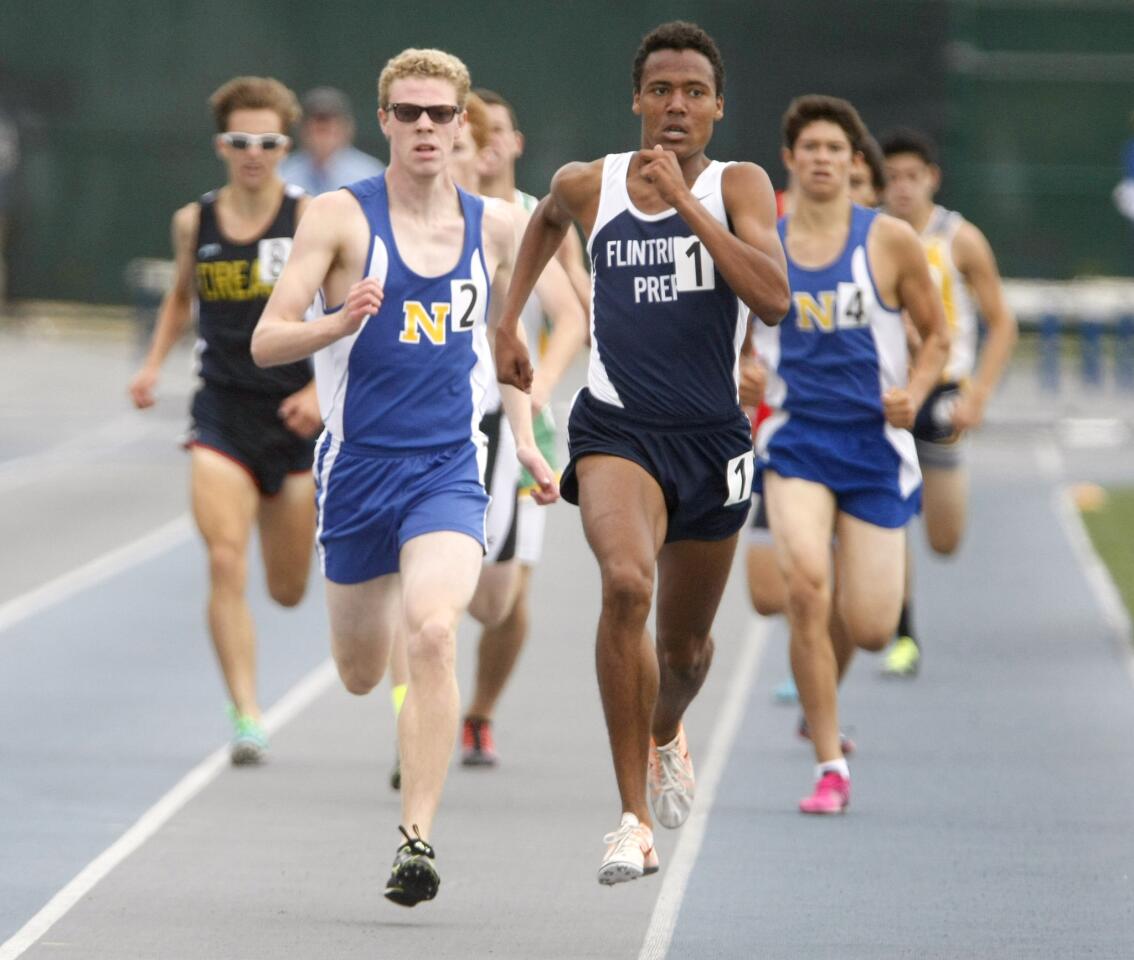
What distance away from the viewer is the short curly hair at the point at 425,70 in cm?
749

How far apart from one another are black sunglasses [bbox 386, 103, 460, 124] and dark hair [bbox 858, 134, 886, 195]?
7.95ft

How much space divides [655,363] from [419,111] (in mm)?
990

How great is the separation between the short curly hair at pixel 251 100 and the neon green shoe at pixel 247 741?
2264 millimetres

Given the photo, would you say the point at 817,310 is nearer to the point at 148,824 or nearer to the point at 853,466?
the point at 853,466

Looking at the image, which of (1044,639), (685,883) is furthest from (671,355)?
(1044,639)

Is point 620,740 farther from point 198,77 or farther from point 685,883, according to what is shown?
point 198,77

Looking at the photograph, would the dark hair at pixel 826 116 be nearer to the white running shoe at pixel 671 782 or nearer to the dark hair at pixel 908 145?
the dark hair at pixel 908 145

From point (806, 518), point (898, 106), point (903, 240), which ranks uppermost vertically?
point (903, 240)

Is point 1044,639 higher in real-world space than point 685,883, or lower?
lower

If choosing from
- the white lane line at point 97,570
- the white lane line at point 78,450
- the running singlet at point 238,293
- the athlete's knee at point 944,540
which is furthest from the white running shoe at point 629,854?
the white lane line at point 78,450

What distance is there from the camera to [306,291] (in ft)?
24.3

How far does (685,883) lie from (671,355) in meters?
1.61

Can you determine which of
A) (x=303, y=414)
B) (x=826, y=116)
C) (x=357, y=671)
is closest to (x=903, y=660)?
(x=826, y=116)

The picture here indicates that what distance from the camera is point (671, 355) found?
7.35 metres
